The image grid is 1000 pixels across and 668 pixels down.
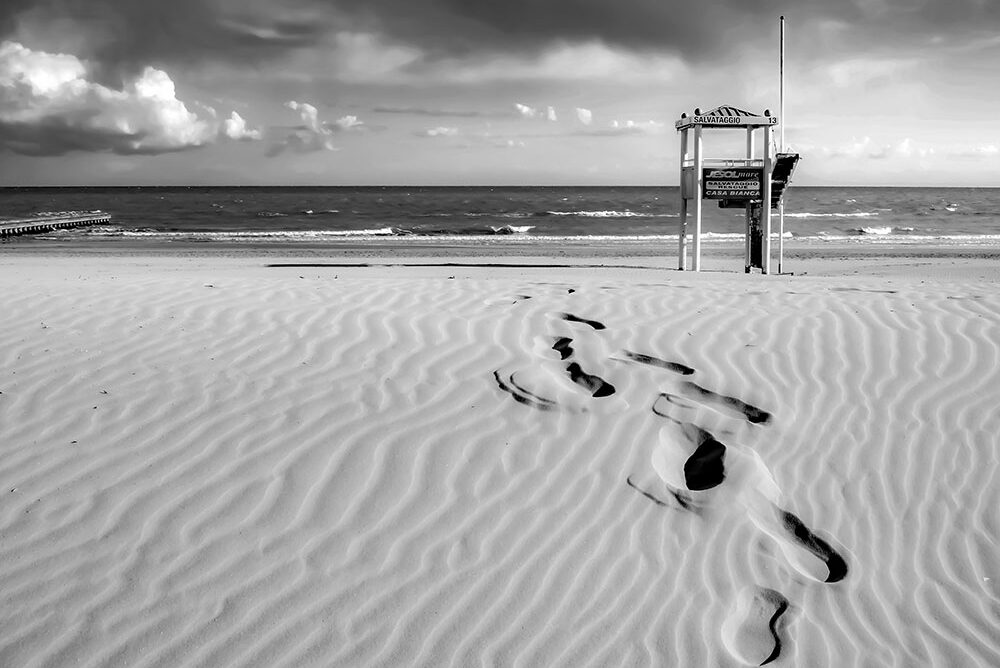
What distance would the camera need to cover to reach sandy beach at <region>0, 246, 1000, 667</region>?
3637 mm

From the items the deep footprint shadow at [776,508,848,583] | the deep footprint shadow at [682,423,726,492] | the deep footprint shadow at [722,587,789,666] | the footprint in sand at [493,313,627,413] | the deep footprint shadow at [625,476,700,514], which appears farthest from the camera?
the footprint in sand at [493,313,627,413]

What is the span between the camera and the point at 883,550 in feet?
13.9

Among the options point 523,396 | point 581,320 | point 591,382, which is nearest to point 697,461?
point 591,382

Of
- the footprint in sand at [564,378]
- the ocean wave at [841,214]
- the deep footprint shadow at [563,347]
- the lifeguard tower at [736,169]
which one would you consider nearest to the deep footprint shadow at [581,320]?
the footprint in sand at [564,378]

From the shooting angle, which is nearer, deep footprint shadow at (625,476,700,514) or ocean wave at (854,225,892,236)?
deep footprint shadow at (625,476,700,514)

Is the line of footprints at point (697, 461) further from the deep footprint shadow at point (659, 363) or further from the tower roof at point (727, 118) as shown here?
the tower roof at point (727, 118)

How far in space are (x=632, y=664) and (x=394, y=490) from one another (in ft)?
5.17

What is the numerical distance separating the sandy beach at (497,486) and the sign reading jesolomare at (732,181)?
8215mm

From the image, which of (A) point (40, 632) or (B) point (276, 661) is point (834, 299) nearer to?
(B) point (276, 661)

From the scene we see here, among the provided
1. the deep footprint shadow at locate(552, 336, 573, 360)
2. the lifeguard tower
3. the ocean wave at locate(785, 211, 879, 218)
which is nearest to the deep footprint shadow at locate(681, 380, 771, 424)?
the deep footprint shadow at locate(552, 336, 573, 360)

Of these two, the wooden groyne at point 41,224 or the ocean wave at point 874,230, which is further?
the ocean wave at point 874,230

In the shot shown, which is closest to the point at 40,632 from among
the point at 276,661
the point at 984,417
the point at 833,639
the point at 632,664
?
the point at 276,661

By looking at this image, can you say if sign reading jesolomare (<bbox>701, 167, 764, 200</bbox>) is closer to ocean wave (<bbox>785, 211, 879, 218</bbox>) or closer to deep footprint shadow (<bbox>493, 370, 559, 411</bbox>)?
deep footprint shadow (<bbox>493, 370, 559, 411</bbox>)

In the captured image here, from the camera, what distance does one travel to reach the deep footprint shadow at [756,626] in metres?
3.56
